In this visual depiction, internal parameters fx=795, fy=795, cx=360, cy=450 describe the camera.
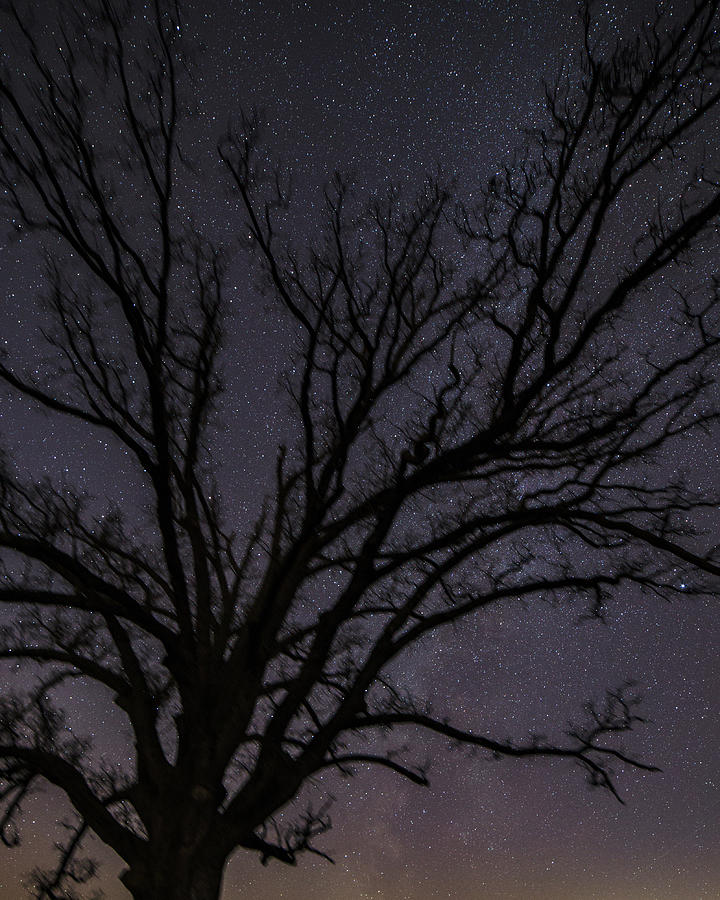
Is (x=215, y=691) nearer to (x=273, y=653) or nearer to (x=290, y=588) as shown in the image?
(x=273, y=653)

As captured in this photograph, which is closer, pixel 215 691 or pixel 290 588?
pixel 215 691

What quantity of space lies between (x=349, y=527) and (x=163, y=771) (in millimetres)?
2952

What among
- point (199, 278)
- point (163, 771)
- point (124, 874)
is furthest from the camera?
point (199, 278)

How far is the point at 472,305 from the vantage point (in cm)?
944

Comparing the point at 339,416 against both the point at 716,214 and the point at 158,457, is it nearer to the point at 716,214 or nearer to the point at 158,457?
the point at 158,457

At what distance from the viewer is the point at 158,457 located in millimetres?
7355

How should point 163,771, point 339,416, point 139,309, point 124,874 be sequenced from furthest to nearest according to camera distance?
1. point 339,416
2. point 139,309
3. point 163,771
4. point 124,874

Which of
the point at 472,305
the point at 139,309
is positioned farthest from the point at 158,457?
Answer: the point at 472,305

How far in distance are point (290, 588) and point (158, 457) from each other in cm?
186

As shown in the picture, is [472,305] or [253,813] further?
[472,305]

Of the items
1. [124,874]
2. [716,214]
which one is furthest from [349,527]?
[716,214]

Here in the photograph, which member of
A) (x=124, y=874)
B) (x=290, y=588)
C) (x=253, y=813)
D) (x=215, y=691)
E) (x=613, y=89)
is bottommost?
(x=124, y=874)

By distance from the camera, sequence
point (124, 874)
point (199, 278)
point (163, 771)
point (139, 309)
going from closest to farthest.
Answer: point (124, 874)
point (163, 771)
point (139, 309)
point (199, 278)

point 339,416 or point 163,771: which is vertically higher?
point 339,416
